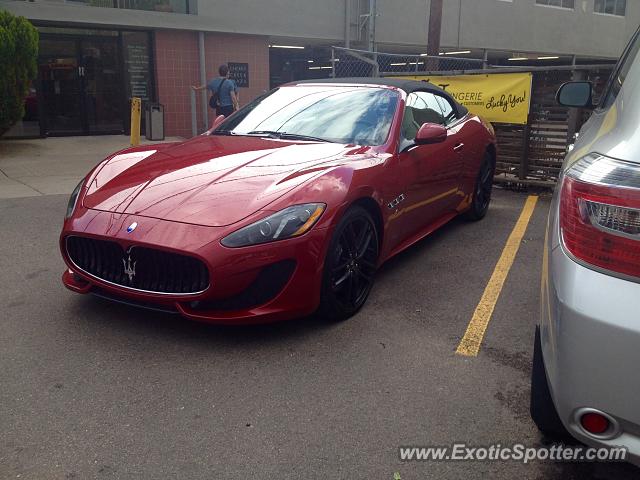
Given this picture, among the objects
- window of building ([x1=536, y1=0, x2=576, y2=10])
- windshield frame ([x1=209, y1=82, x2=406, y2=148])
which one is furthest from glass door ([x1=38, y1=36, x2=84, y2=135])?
window of building ([x1=536, y1=0, x2=576, y2=10])

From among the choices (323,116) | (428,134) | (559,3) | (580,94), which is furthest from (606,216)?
(559,3)

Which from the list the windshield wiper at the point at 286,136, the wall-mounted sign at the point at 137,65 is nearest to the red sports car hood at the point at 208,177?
the windshield wiper at the point at 286,136

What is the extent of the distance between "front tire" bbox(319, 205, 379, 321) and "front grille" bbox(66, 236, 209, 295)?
74 centimetres

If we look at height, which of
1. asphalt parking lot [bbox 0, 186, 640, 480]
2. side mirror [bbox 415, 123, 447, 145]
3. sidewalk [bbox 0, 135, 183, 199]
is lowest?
sidewalk [bbox 0, 135, 183, 199]

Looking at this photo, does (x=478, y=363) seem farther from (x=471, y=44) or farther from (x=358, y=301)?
(x=471, y=44)

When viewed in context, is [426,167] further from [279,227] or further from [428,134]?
[279,227]

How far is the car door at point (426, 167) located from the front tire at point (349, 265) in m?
0.53

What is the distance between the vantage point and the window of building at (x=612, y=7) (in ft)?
79.9

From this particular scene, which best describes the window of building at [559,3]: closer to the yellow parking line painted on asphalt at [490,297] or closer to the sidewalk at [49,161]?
the sidewalk at [49,161]

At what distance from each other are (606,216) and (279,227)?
1.75m

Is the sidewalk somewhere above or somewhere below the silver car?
below

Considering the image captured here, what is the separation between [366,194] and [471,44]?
18302mm

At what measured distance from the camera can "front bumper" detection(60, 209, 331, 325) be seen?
3.04 meters

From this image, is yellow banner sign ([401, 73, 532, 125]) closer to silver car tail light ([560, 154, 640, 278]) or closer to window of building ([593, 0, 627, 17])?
silver car tail light ([560, 154, 640, 278])
